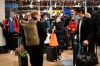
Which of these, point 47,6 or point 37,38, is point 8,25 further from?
point 37,38

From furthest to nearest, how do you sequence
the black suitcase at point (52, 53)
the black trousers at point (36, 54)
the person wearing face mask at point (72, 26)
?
the person wearing face mask at point (72, 26)
the black suitcase at point (52, 53)
the black trousers at point (36, 54)

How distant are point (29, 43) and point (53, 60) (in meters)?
3.21

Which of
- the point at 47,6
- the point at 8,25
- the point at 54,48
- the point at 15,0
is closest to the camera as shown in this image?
the point at 54,48

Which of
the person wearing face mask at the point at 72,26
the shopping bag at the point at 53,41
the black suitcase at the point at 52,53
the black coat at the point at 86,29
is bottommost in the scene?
the black suitcase at the point at 52,53

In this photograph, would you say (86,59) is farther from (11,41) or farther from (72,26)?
A: (11,41)

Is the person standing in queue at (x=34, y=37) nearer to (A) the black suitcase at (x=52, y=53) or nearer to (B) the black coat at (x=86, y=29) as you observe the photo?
(B) the black coat at (x=86, y=29)

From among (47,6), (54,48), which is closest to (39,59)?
(54,48)

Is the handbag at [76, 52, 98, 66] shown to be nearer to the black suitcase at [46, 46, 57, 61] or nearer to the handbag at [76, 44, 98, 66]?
the handbag at [76, 44, 98, 66]

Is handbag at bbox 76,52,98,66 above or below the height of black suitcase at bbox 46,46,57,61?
above

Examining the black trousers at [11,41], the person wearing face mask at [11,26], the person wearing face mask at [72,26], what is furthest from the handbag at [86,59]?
the black trousers at [11,41]

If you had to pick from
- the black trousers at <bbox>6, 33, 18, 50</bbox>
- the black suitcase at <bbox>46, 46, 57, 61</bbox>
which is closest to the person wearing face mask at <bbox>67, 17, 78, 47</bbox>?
the black suitcase at <bbox>46, 46, 57, 61</bbox>

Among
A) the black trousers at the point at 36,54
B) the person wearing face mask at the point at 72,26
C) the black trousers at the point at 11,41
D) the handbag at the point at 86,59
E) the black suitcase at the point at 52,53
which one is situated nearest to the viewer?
the handbag at the point at 86,59

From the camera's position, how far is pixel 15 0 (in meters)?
12.3

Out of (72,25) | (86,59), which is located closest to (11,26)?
(72,25)
